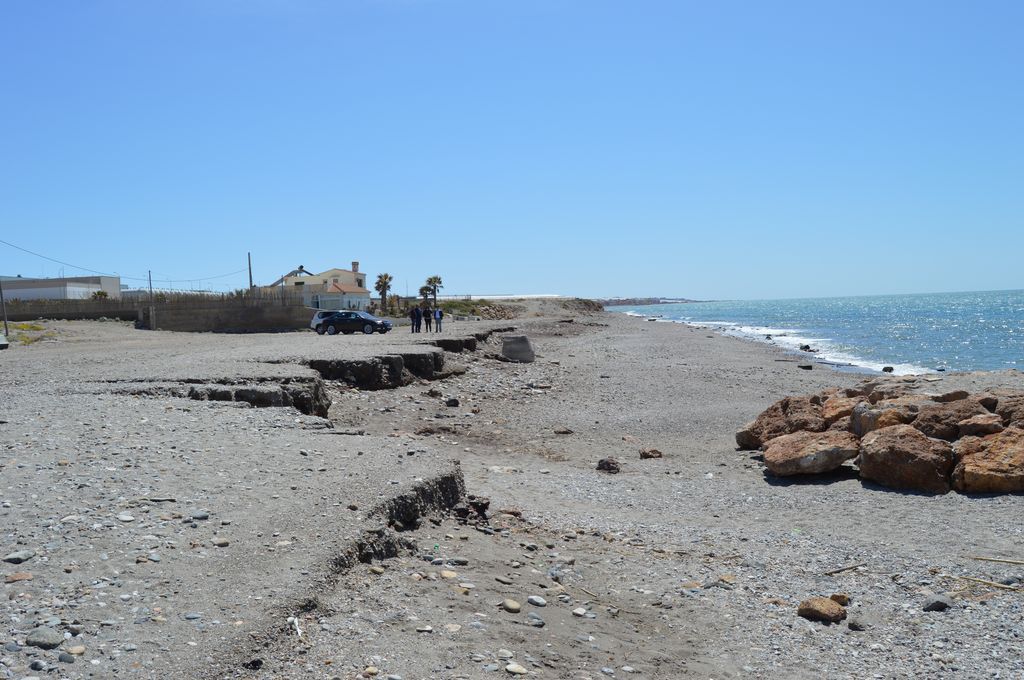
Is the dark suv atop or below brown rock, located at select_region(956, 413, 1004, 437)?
atop

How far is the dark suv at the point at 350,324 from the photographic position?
1512 inches

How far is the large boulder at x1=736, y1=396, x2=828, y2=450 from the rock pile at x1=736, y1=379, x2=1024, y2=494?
0.7 inches

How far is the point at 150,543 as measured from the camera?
5617 millimetres

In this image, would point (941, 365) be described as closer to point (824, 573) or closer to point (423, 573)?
point (824, 573)

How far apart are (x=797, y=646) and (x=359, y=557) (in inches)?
131

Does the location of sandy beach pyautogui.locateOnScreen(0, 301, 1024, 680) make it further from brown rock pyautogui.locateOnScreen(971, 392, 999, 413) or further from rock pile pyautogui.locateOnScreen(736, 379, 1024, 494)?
brown rock pyautogui.locateOnScreen(971, 392, 999, 413)

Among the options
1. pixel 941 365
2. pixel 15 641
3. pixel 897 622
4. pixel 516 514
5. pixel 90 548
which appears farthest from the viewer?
pixel 941 365

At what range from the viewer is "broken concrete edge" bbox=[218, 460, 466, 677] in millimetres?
4352

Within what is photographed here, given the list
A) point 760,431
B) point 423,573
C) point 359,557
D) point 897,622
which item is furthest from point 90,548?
point 760,431

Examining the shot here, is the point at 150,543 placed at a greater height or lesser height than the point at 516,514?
greater

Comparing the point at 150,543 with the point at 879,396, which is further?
the point at 879,396

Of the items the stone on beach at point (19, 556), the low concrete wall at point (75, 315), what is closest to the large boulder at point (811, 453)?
the stone on beach at point (19, 556)

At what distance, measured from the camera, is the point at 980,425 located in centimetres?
1087

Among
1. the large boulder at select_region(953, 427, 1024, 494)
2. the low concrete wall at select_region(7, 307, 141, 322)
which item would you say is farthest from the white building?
the large boulder at select_region(953, 427, 1024, 494)
